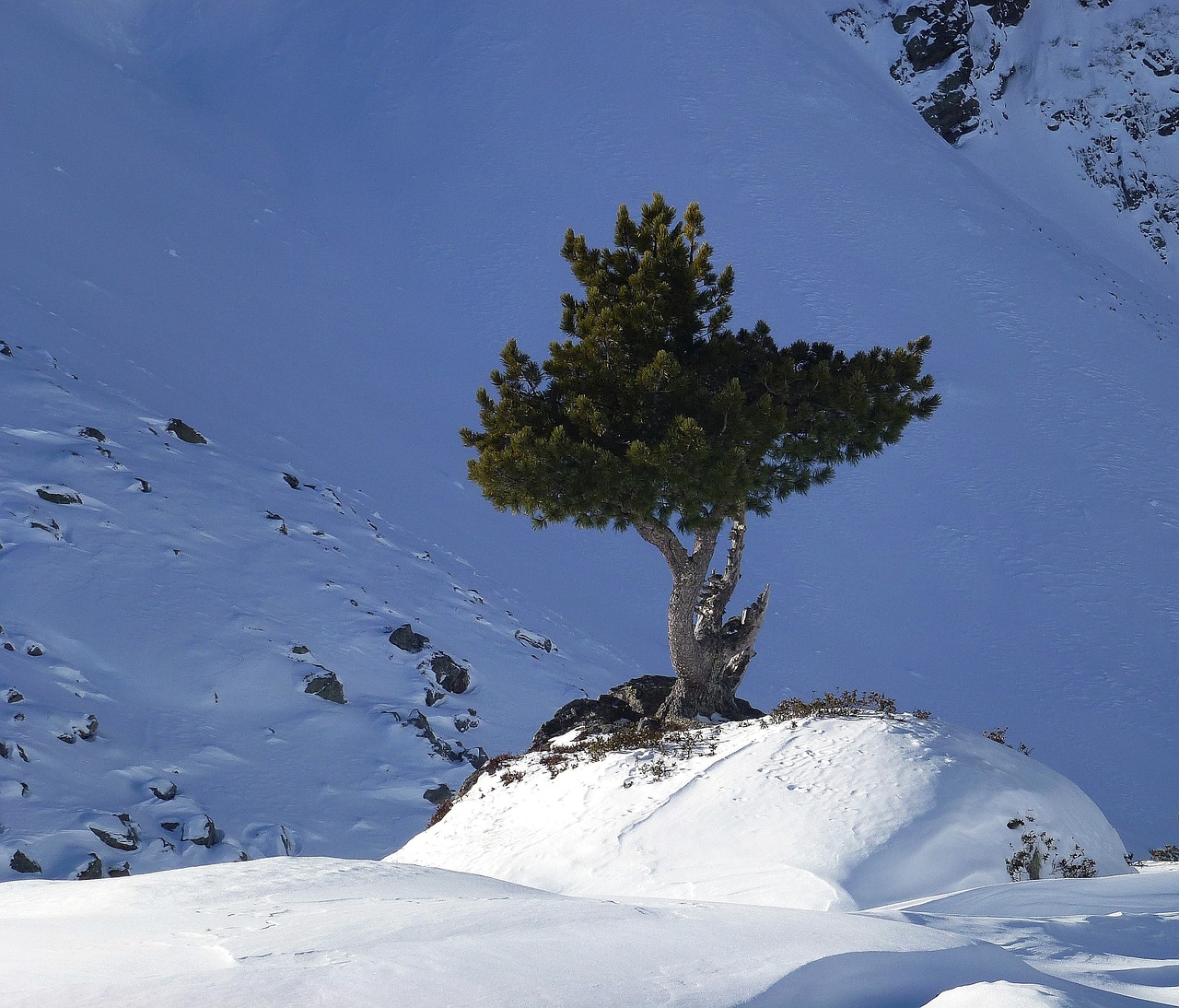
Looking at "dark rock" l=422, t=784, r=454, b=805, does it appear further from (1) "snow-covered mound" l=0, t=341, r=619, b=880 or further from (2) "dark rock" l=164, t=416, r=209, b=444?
(2) "dark rock" l=164, t=416, r=209, b=444

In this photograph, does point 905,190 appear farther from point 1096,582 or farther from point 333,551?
point 333,551

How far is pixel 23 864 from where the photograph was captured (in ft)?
36.4

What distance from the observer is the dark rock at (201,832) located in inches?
491

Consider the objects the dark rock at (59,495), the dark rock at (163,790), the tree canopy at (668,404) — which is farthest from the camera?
the dark rock at (59,495)

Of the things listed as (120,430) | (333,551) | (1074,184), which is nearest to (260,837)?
(333,551)

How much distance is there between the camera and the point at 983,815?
8.10 metres

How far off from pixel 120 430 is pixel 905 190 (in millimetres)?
30844

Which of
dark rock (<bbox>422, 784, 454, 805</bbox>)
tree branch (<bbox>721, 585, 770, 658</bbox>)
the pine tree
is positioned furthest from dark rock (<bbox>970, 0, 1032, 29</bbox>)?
dark rock (<bbox>422, 784, 454, 805</bbox>)

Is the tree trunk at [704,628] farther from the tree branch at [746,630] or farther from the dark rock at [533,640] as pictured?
the dark rock at [533,640]

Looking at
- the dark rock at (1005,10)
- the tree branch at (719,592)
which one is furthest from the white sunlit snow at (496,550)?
the dark rock at (1005,10)

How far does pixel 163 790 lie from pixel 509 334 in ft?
73.2

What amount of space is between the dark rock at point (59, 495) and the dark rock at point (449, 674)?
696 centimetres

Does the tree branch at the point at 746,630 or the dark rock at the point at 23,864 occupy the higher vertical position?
the tree branch at the point at 746,630

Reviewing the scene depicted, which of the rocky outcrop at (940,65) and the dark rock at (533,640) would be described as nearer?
the dark rock at (533,640)
